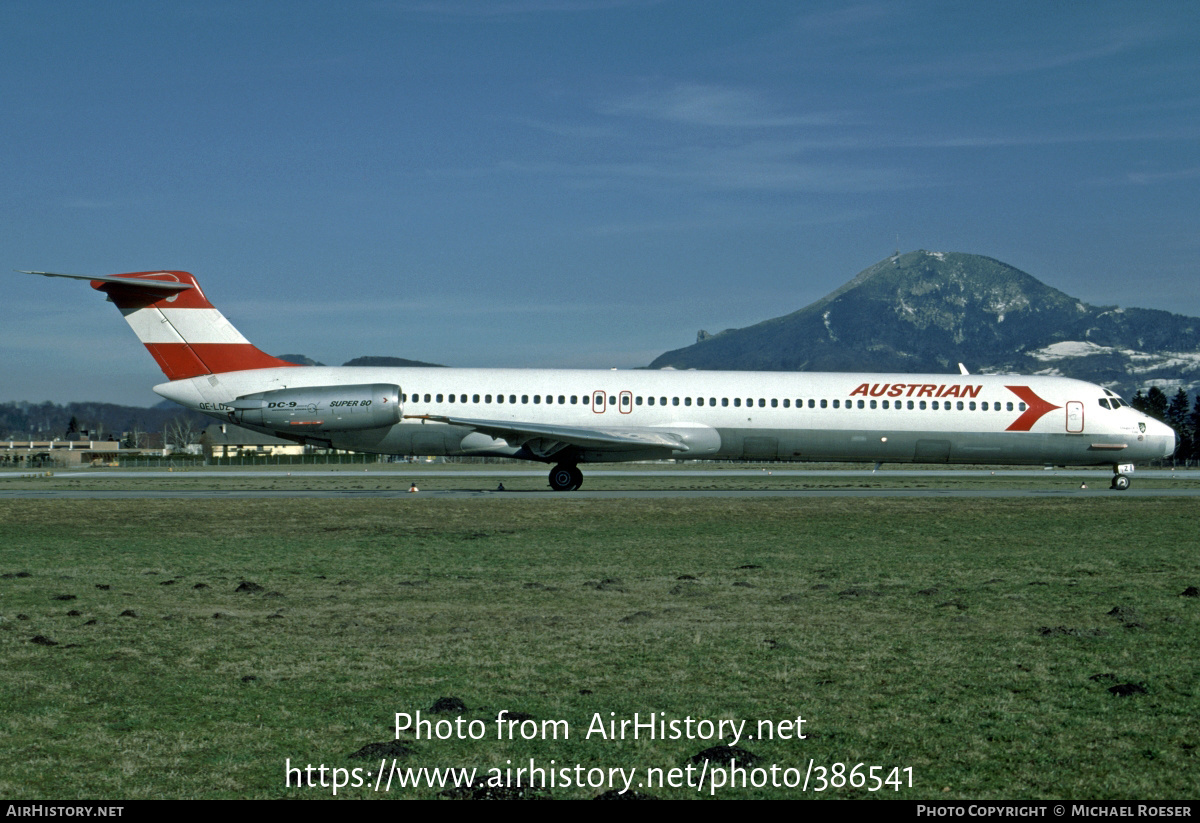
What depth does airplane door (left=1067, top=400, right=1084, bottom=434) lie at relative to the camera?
38531mm

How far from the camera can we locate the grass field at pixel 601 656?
23.8 ft

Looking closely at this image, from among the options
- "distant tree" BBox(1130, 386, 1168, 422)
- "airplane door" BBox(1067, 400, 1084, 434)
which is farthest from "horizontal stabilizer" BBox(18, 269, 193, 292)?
"distant tree" BBox(1130, 386, 1168, 422)

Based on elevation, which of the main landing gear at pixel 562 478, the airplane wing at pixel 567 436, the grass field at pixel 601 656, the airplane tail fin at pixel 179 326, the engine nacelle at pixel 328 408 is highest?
the airplane tail fin at pixel 179 326

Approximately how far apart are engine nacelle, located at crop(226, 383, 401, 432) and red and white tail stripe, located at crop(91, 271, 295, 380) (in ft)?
7.69

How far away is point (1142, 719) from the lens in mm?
8172

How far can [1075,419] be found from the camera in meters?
38.6

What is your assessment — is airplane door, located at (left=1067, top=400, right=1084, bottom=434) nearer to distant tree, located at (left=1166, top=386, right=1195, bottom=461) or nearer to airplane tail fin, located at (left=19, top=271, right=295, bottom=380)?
airplane tail fin, located at (left=19, top=271, right=295, bottom=380)

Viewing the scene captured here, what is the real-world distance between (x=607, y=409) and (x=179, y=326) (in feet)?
51.2

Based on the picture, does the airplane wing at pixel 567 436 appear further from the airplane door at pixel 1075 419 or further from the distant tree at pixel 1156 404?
the distant tree at pixel 1156 404

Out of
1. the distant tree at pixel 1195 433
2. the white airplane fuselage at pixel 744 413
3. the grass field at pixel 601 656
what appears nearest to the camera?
the grass field at pixel 601 656

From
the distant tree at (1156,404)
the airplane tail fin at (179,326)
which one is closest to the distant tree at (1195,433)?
the distant tree at (1156,404)

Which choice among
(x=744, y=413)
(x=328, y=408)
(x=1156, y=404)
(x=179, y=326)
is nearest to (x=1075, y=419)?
(x=744, y=413)

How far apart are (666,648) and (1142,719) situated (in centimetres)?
440

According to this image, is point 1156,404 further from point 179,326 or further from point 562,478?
point 179,326
